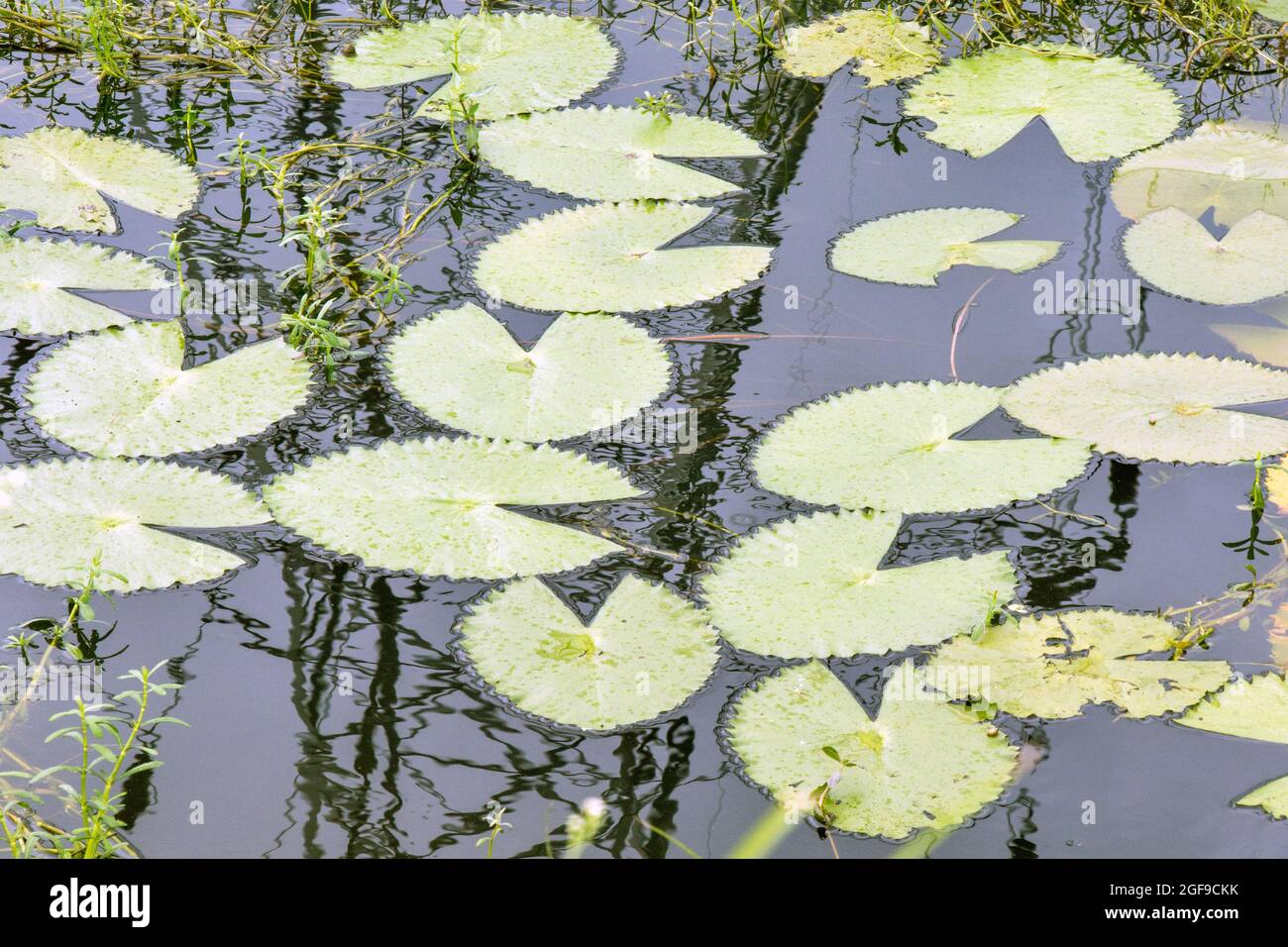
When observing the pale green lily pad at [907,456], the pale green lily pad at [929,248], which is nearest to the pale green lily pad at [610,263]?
the pale green lily pad at [929,248]

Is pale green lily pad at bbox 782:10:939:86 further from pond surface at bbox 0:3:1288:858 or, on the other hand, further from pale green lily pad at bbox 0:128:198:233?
pale green lily pad at bbox 0:128:198:233

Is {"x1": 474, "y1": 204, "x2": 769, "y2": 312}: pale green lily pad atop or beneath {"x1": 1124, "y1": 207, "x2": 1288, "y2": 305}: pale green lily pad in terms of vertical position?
beneath

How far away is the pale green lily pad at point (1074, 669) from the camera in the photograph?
5.96ft

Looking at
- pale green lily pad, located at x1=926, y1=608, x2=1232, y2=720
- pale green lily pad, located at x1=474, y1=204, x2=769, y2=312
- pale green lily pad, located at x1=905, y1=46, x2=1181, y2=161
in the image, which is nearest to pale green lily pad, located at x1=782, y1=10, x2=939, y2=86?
pale green lily pad, located at x1=905, y1=46, x2=1181, y2=161

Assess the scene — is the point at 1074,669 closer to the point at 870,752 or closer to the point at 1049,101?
the point at 870,752

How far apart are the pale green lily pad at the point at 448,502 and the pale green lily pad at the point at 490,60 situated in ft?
4.10

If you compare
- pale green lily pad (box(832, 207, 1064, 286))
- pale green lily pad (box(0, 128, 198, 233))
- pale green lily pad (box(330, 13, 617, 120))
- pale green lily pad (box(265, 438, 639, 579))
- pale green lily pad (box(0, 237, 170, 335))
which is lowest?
pale green lily pad (box(265, 438, 639, 579))

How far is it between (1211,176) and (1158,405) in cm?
93

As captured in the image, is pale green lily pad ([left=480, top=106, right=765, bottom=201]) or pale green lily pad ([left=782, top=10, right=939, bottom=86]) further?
pale green lily pad ([left=782, top=10, right=939, bottom=86])

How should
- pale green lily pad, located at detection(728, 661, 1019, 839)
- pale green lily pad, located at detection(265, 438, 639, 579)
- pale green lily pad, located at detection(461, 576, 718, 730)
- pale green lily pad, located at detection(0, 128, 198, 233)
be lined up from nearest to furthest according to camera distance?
pale green lily pad, located at detection(728, 661, 1019, 839) → pale green lily pad, located at detection(461, 576, 718, 730) → pale green lily pad, located at detection(265, 438, 639, 579) → pale green lily pad, located at detection(0, 128, 198, 233)

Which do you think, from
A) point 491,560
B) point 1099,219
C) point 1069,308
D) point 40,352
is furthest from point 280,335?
point 1099,219

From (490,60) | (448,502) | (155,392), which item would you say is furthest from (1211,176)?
(155,392)

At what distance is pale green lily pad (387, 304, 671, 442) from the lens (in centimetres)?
232

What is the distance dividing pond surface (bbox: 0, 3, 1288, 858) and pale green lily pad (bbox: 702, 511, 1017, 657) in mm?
35
